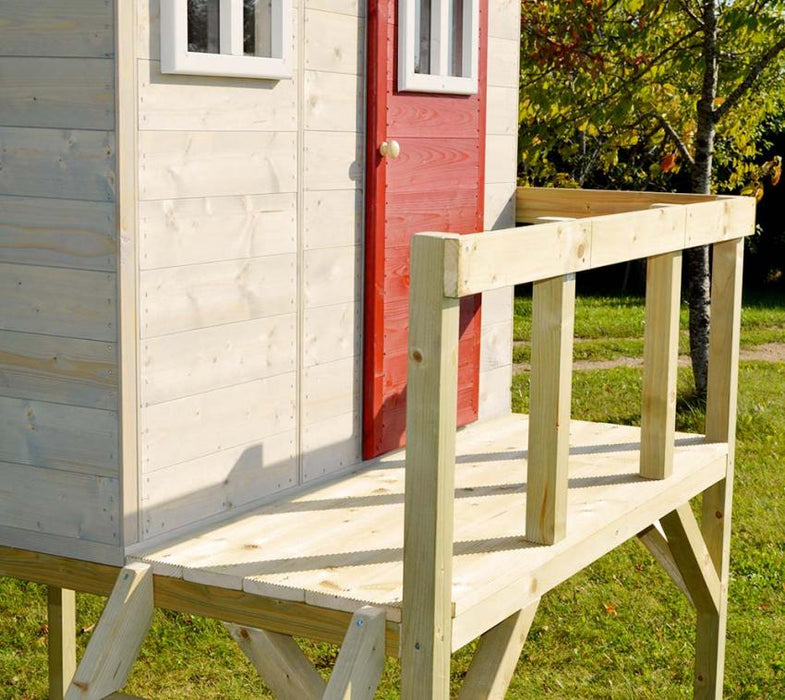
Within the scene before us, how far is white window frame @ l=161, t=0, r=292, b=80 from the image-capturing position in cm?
396

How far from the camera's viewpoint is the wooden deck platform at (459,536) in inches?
154

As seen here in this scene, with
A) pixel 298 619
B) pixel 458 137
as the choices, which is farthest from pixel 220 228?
pixel 458 137

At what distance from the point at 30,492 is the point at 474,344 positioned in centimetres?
232

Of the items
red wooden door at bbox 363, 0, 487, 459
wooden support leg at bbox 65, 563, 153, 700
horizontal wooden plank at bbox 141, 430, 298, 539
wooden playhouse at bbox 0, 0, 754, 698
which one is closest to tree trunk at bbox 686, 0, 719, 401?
red wooden door at bbox 363, 0, 487, 459

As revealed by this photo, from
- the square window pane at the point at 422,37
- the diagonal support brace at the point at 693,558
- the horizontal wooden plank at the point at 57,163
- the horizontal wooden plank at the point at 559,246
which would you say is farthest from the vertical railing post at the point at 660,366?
the horizontal wooden plank at the point at 57,163

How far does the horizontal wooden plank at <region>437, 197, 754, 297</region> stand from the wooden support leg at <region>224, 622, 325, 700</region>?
53.4 inches

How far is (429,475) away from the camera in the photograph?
353cm

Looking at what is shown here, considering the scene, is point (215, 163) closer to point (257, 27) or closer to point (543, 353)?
point (257, 27)

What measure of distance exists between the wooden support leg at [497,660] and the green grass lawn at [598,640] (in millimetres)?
2289

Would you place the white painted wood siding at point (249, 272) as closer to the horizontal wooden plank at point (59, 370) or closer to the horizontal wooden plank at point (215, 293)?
the horizontal wooden plank at point (215, 293)

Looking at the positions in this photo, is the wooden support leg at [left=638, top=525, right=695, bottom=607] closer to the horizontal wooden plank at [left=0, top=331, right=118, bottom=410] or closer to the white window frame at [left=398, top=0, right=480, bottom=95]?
the white window frame at [left=398, top=0, right=480, bottom=95]

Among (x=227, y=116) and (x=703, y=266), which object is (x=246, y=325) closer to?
(x=227, y=116)

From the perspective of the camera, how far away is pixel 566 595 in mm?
7641

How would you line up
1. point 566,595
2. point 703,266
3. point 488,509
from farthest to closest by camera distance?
point 703,266 → point 566,595 → point 488,509
